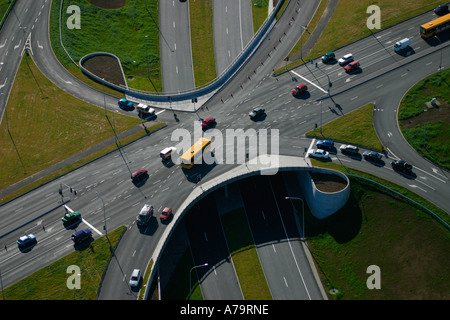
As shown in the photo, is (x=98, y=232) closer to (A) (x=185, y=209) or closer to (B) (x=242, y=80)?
(A) (x=185, y=209)

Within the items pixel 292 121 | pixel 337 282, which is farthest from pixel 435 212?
pixel 292 121

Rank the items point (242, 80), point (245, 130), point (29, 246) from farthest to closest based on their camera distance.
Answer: point (242, 80) → point (245, 130) → point (29, 246)

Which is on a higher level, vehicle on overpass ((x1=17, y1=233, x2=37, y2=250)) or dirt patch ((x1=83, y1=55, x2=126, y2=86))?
dirt patch ((x1=83, y1=55, x2=126, y2=86))

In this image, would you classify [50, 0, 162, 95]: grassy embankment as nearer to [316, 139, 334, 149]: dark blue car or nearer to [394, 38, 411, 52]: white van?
[316, 139, 334, 149]: dark blue car

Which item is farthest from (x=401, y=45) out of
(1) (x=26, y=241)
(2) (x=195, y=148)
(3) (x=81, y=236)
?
(1) (x=26, y=241)
